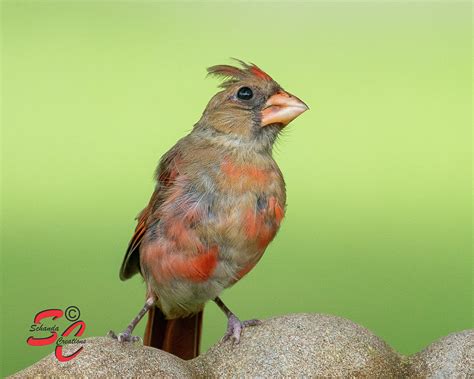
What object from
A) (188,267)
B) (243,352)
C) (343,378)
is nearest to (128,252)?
(188,267)

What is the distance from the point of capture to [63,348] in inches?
121

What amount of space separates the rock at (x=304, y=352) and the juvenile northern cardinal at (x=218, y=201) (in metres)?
0.11

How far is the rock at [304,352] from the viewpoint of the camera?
10.1ft

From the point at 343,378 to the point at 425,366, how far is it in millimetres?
316

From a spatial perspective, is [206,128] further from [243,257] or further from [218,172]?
[243,257]

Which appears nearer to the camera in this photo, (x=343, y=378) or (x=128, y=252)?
(x=343, y=378)

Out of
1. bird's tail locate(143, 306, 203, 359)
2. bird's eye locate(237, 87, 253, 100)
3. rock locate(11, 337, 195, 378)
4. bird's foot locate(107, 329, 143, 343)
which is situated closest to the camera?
rock locate(11, 337, 195, 378)

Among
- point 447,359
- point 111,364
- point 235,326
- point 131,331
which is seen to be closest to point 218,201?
Answer: point 235,326

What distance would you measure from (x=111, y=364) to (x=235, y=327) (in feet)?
1.69

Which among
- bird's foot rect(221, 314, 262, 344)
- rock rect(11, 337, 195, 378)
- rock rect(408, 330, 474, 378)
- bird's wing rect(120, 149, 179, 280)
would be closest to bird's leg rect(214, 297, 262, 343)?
bird's foot rect(221, 314, 262, 344)

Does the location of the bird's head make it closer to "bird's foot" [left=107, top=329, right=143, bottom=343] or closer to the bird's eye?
the bird's eye

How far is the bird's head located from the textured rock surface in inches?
27.3

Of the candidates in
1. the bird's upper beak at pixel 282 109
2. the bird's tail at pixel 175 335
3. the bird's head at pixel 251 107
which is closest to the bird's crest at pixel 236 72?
the bird's head at pixel 251 107

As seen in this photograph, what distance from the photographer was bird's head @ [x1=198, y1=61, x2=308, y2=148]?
10.9 feet
